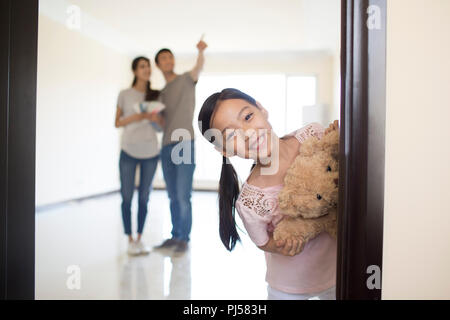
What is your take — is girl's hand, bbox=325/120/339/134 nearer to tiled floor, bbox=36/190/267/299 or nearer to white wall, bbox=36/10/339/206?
white wall, bbox=36/10/339/206

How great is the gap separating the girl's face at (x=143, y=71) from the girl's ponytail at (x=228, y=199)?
2.35 feet

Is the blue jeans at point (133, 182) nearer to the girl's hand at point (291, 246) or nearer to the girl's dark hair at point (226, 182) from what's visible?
the girl's dark hair at point (226, 182)

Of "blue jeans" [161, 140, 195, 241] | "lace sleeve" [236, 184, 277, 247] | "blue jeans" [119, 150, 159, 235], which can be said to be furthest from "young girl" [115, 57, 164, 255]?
"lace sleeve" [236, 184, 277, 247]

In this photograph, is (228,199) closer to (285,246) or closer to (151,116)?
(285,246)

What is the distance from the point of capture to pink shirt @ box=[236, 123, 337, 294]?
718 mm

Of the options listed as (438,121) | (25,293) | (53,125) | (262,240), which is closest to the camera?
(438,121)

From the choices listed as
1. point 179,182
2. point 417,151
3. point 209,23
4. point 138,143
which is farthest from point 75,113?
point 417,151

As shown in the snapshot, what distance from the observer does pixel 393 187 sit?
0.63m

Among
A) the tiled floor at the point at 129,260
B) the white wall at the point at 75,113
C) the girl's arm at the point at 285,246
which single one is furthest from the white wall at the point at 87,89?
the girl's arm at the point at 285,246

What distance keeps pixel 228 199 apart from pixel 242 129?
0.19 meters

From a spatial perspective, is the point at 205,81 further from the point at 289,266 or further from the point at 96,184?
the point at 96,184

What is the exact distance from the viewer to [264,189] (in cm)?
73
